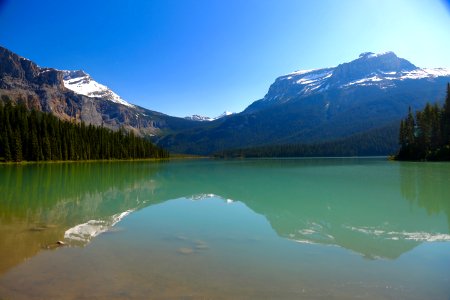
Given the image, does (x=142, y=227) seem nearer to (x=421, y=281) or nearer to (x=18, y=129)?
(x=421, y=281)

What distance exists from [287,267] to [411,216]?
13082mm

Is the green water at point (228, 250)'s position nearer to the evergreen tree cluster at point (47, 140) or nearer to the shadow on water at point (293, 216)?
the shadow on water at point (293, 216)

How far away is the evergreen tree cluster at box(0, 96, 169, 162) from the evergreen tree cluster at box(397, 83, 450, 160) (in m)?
122

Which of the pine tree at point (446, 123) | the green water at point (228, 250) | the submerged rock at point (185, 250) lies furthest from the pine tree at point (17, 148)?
the pine tree at point (446, 123)

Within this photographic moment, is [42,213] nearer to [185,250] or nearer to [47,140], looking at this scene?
[185,250]

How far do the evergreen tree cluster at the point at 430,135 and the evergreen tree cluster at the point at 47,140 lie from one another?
12202 centimetres

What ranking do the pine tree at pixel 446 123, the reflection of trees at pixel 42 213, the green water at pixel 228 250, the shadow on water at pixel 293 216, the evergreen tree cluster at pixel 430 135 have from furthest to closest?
the pine tree at pixel 446 123 < the evergreen tree cluster at pixel 430 135 < the shadow on water at pixel 293 216 < the reflection of trees at pixel 42 213 < the green water at pixel 228 250

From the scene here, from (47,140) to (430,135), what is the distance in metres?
127

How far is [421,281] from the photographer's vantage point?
966 cm

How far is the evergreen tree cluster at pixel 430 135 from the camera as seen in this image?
315 ft

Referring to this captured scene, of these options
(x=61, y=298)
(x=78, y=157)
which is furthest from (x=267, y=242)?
(x=78, y=157)

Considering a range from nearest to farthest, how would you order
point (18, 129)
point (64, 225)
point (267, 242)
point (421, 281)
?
point (421, 281) → point (267, 242) → point (64, 225) → point (18, 129)

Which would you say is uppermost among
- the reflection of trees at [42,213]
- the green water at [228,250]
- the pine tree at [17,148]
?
the pine tree at [17,148]

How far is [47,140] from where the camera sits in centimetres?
11462
